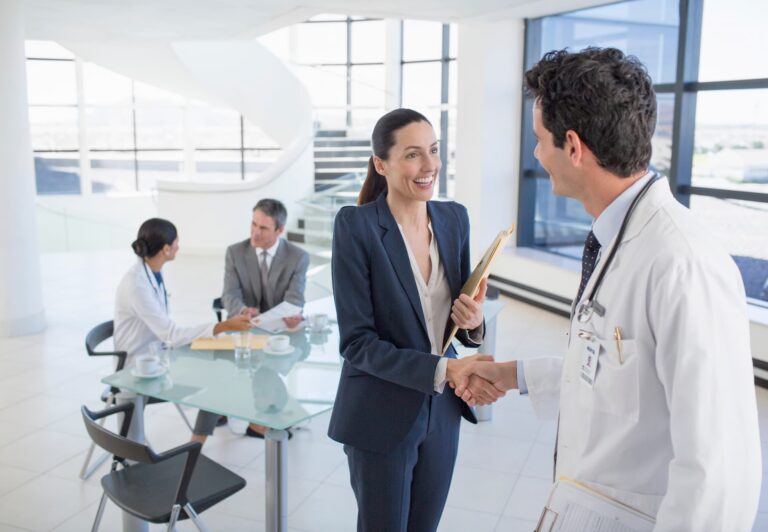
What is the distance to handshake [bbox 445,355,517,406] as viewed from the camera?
1.95 m

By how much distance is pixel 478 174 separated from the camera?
28.6 ft

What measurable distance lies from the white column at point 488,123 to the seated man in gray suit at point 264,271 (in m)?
4.34

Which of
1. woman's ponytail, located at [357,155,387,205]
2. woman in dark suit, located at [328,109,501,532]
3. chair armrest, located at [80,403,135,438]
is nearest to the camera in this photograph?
woman in dark suit, located at [328,109,501,532]

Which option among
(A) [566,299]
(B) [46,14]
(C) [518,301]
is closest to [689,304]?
(A) [566,299]

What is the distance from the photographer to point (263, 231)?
15.2 ft

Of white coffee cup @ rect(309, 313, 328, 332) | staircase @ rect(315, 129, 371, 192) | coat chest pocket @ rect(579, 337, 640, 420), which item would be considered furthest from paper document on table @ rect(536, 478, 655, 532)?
staircase @ rect(315, 129, 371, 192)

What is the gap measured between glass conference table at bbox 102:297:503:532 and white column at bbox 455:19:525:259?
5.28 metres

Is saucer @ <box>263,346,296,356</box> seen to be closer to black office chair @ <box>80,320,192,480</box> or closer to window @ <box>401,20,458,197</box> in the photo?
black office chair @ <box>80,320,192,480</box>

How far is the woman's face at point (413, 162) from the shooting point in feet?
7.13

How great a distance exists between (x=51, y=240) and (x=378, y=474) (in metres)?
13.0

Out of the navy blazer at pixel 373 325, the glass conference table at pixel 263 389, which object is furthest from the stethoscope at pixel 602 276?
the glass conference table at pixel 263 389

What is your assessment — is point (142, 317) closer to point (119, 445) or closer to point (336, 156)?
point (119, 445)

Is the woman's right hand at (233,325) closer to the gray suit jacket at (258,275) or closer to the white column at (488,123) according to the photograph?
the gray suit jacket at (258,275)

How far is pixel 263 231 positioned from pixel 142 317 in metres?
0.98
